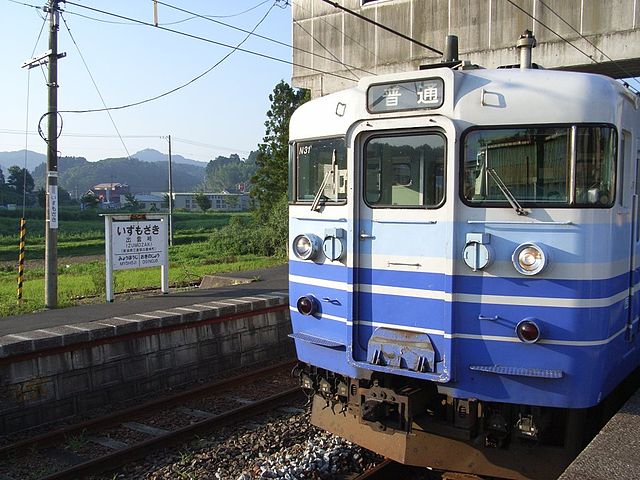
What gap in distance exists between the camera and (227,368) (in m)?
9.13

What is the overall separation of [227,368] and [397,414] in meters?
4.78

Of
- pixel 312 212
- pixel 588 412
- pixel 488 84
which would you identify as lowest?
pixel 588 412

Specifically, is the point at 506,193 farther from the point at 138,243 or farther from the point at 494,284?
the point at 138,243

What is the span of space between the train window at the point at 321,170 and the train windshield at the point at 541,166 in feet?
3.39

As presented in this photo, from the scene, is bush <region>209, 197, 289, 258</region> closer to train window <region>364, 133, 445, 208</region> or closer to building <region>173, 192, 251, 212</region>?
train window <region>364, 133, 445, 208</region>

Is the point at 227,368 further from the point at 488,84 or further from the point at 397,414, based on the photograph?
the point at 488,84

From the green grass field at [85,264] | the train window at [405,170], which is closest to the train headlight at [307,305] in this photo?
the train window at [405,170]

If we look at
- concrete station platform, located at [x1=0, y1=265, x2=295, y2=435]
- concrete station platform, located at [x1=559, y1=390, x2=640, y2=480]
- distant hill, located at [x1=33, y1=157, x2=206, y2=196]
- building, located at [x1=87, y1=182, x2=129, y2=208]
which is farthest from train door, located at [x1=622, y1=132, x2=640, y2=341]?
distant hill, located at [x1=33, y1=157, x2=206, y2=196]

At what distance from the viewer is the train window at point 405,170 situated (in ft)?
15.0

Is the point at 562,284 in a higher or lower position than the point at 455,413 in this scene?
higher

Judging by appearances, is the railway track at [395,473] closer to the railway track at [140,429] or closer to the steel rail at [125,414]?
the railway track at [140,429]

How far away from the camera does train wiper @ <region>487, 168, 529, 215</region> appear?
4.24 meters

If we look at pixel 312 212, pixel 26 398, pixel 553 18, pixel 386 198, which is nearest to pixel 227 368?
pixel 26 398

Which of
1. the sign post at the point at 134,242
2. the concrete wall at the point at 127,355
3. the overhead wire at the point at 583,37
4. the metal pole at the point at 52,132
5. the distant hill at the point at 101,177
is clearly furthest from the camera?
the distant hill at the point at 101,177
